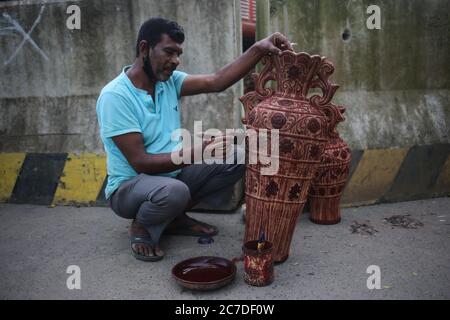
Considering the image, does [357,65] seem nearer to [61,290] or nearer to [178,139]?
[178,139]

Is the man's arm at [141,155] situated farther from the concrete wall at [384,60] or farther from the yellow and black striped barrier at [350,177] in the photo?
the concrete wall at [384,60]

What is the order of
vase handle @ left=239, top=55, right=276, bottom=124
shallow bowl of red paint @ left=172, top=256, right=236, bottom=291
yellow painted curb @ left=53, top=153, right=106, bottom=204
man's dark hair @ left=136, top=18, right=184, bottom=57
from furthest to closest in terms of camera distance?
yellow painted curb @ left=53, top=153, right=106, bottom=204, man's dark hair @ left=136, top=18, right=184, bottom=57, vase handle @ left=239, top=55, right=276, bottom=124, shallow bowl of red paint @ left=172, top=256, right=236, bottom=291

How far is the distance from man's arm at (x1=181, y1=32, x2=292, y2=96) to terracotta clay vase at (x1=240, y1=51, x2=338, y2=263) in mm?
125

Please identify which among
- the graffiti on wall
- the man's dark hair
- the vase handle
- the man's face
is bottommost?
the vase handle

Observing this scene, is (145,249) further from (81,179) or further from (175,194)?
(81,179)

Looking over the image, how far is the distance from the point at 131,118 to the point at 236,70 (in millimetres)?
809

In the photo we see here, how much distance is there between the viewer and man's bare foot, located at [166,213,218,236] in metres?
2.94

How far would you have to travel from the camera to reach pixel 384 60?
11.6ft

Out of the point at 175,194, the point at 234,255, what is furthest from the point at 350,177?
the point at 175,194

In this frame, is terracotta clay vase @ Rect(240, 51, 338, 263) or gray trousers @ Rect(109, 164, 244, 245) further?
gray trousers @ Rect(109, 164, 244, 245)

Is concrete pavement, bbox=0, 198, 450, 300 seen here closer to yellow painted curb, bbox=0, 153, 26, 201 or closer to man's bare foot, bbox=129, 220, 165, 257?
man's bare foot, bbox=129, 220, 165, 257

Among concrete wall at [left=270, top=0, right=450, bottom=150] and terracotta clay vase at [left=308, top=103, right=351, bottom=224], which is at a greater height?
concrete wall at [left=270, top=0, right=450, bottom=150]

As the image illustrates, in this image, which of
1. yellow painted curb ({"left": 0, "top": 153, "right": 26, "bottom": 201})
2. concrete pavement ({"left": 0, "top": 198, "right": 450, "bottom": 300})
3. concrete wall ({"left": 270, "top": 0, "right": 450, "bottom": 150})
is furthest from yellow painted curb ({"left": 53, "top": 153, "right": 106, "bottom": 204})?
concrete wall ({"left": 270, "top": 0, "right": 450, "bottom": 150})
